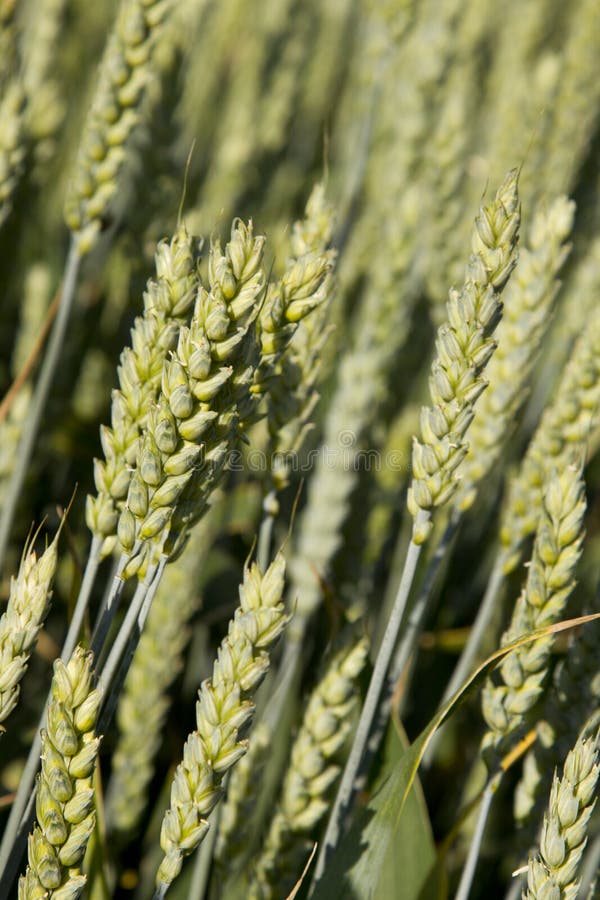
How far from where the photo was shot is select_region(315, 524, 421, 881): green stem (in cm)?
78

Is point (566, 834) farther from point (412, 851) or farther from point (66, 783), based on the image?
point (66, 783)

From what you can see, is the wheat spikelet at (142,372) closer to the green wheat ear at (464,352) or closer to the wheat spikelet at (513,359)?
the green wheat ear at (464,352)

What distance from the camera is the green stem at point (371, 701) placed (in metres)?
0.78

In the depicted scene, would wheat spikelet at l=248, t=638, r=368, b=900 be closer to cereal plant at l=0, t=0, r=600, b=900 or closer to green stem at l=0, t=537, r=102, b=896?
cereal plant at l=0, t=0, r=600, b=900

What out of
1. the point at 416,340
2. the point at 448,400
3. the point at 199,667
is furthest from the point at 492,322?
the point at 416,340

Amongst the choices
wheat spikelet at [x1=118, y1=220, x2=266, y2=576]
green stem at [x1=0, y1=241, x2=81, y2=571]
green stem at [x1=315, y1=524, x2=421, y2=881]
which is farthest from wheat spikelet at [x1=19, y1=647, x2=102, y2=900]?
green stem at [x1=0, y1=241, x2=81, y2=571]

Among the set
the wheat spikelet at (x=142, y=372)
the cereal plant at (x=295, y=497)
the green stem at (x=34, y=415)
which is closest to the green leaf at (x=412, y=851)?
the cereal plant at (x=295, y=497)

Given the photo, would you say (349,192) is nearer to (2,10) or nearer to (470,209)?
(470,209)

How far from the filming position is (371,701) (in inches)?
32.2

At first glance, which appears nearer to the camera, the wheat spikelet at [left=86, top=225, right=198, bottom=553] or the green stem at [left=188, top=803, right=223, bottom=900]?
the wheat spikelet at [left=86, top=225, right=198, bottom=553]

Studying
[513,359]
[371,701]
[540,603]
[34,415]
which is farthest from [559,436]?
[34,415]

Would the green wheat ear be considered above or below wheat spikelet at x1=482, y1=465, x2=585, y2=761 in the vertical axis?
above

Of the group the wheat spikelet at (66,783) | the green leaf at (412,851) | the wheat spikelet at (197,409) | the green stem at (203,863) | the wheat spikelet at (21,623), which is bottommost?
the green stem at (203,863)

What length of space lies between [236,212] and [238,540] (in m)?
0.77
